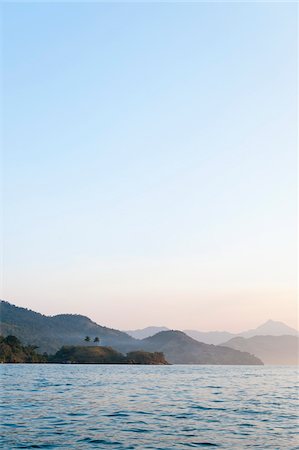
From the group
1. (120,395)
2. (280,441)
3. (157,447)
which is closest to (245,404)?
(120,395)

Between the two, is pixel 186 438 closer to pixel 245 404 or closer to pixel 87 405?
pixel 87 405

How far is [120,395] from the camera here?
3056 inches

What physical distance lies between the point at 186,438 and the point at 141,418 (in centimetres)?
1196

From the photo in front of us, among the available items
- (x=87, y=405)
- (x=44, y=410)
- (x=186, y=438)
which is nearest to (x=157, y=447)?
(x=186, y=438)

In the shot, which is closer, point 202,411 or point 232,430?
point 232,430

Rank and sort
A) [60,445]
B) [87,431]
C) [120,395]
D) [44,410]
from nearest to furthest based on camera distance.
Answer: [60,445], [87,431], [44,410], [120,395]

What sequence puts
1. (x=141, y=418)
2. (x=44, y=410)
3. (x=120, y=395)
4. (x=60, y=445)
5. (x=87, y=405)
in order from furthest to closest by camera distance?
1. (x=120, y=395)
2. (x=87, y=405)
3. (x=44, y=410)
4. (x=141, y=418)
5. (x=60, y=445)

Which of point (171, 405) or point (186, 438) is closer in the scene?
point (186, 438)

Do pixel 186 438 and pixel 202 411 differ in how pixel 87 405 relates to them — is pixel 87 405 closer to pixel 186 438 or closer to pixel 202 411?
pixel 202 411

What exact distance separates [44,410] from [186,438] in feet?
68.7

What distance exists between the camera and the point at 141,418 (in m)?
50.5

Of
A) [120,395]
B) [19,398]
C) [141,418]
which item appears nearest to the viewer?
[141,418]

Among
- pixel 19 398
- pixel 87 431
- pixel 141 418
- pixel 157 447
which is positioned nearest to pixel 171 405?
pixel 141 418

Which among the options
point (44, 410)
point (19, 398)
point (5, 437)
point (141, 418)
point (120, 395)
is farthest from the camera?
point (120, 395)
